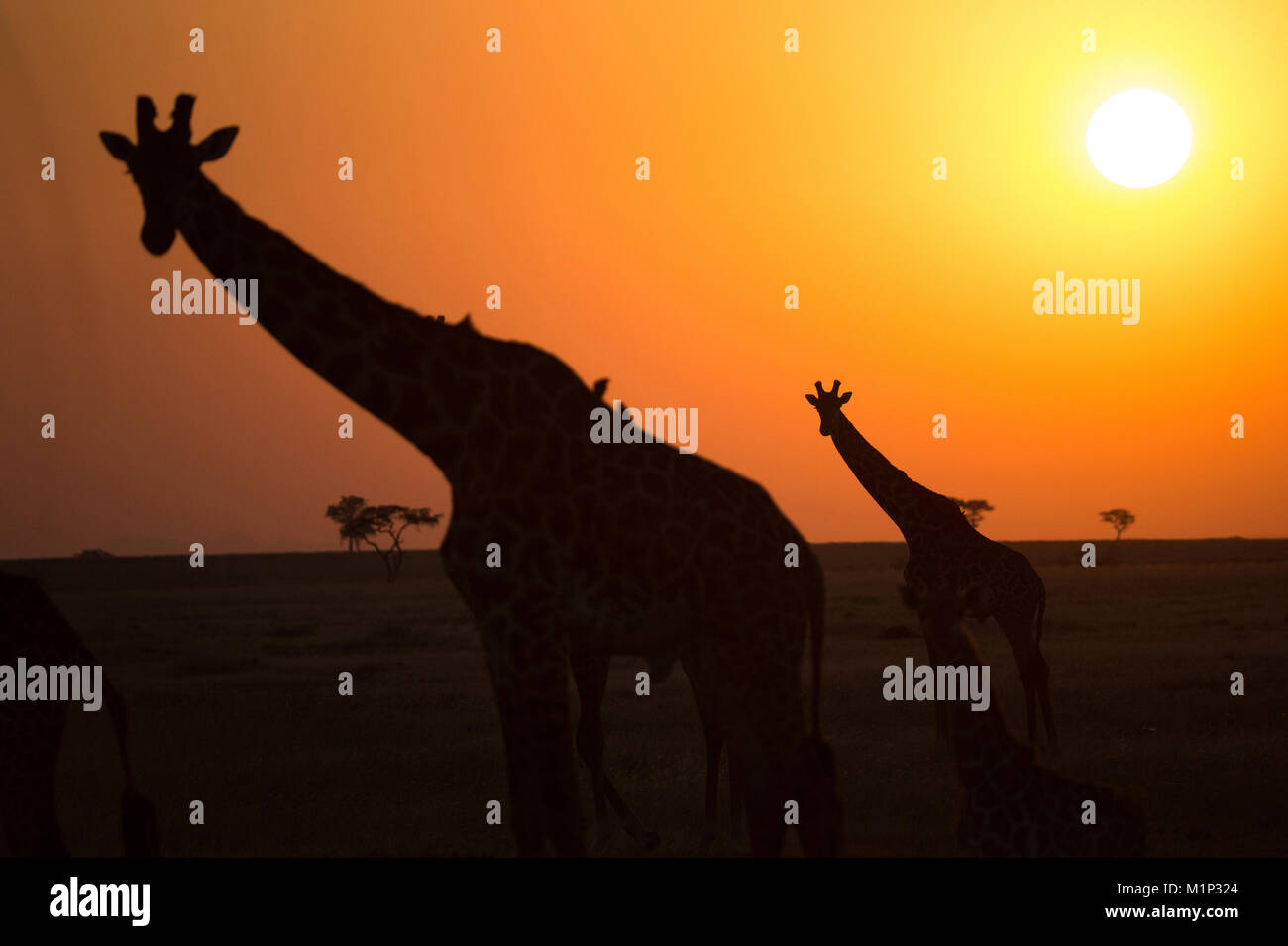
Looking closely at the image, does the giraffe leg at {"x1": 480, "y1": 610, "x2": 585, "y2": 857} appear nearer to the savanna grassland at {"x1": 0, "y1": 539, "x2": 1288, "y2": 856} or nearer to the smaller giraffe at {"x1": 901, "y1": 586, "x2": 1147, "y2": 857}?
the smaller giraffe at {"x1": 901, "y1": 586, "x2": 1147, "y2": 857}

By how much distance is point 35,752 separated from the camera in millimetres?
7777

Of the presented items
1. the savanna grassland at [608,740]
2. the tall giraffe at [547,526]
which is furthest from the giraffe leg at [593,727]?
the tall giraffe at [547,526]

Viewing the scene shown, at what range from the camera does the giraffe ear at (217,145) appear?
303 inches

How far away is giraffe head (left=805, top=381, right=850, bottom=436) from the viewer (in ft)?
51.9

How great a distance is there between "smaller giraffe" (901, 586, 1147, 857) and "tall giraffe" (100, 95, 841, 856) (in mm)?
959

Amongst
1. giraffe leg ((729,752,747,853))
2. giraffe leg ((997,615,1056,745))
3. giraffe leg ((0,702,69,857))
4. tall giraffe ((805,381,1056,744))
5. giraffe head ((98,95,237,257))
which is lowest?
giraffe leg ((729,752,747,853))

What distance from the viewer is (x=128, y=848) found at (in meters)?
7.61

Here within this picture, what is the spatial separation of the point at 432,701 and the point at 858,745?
7.59 metres

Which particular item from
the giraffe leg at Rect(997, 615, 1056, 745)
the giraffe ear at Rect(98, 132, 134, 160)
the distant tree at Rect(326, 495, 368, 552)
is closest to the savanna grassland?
the giraffe leg at Rect(997, 615, 1056, 745)
